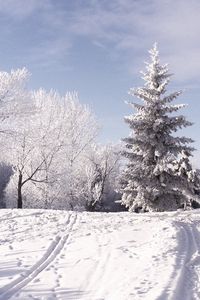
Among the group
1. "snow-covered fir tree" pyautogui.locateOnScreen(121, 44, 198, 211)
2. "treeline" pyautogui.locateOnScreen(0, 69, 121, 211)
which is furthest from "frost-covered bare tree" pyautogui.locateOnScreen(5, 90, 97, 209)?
"snow-covered fir tree" pyautogui.locateOnScreen(121, 44, 198, 211)

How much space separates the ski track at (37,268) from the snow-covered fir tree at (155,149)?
904 cm

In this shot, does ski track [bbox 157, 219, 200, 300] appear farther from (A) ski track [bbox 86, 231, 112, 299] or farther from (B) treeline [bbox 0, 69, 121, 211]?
(B) treeline [bbox 0, 69, 121, 211]

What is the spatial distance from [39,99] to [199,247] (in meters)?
28.8

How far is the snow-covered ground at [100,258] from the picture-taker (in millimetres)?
9008

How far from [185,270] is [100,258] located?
7.92 feet

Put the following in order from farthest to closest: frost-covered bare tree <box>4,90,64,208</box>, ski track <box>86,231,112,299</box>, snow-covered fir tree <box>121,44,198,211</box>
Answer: frost-covered bare tree <box>4,90,64,208</box> → snow-covered fir tree <box>121,44,198,211</box> → ski track <box>86,231,112,299</box>

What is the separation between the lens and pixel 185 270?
34.0ft

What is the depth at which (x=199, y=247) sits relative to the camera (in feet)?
42.6

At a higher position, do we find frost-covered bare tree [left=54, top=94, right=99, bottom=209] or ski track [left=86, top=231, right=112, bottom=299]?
frost-covered bare tree [left=54, top=94, right=99, bottom=209]

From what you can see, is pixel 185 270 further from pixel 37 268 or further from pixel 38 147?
pixel 38 147

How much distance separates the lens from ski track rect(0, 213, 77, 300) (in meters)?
9.07

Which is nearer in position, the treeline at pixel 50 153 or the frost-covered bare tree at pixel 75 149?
the treeline at pixel 50 153

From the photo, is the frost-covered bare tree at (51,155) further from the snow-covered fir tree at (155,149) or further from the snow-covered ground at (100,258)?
the snow-covered ground at (100,258)

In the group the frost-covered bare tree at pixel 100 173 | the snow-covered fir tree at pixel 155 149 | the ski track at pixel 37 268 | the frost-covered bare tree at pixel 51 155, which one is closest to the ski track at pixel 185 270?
the ski track at pixel 37 268
